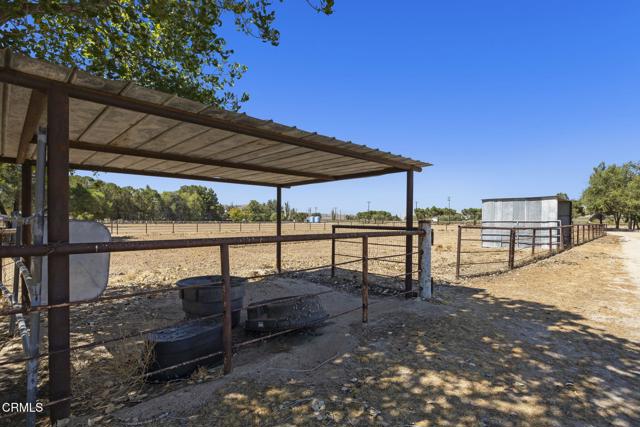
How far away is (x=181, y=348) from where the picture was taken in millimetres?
2707

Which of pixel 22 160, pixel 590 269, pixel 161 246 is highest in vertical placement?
pixel 22 160

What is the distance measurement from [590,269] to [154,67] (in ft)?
38.6

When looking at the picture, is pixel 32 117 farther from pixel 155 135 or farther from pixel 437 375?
pixel 437 375

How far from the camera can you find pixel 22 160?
15.5 feet

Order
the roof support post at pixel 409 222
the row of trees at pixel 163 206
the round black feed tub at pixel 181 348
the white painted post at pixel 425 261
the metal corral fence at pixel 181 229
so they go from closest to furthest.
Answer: the round black feed tub at pixel 181 348 → the white painted post at pixel 425 261 → the roof support post at pixel 409 222 → the metal corral fence at pixel 181 229 → the row of trees at pixel 163 206

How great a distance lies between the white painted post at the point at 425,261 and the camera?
5293 millimetres

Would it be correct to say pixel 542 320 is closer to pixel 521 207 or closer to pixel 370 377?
pixel 370 377

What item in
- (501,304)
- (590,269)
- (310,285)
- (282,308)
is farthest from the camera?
(590,269)

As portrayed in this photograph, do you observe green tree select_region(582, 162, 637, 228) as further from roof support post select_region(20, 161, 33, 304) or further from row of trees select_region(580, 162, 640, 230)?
roof support post select_region(20, 161, 33, 304)

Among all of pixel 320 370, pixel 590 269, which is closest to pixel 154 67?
pixel 320 370

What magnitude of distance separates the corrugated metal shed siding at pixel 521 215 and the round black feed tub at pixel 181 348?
46.2 ft

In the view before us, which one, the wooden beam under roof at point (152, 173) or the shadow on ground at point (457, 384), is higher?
the wooden beam under roof at point (152, 173)

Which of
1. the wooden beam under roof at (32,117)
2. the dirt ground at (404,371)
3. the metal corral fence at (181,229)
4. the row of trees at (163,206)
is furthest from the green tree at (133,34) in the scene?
the row of trees at (163,206)

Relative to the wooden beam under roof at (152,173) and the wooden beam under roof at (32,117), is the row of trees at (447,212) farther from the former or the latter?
the wooden beam under roof at (32,117)
